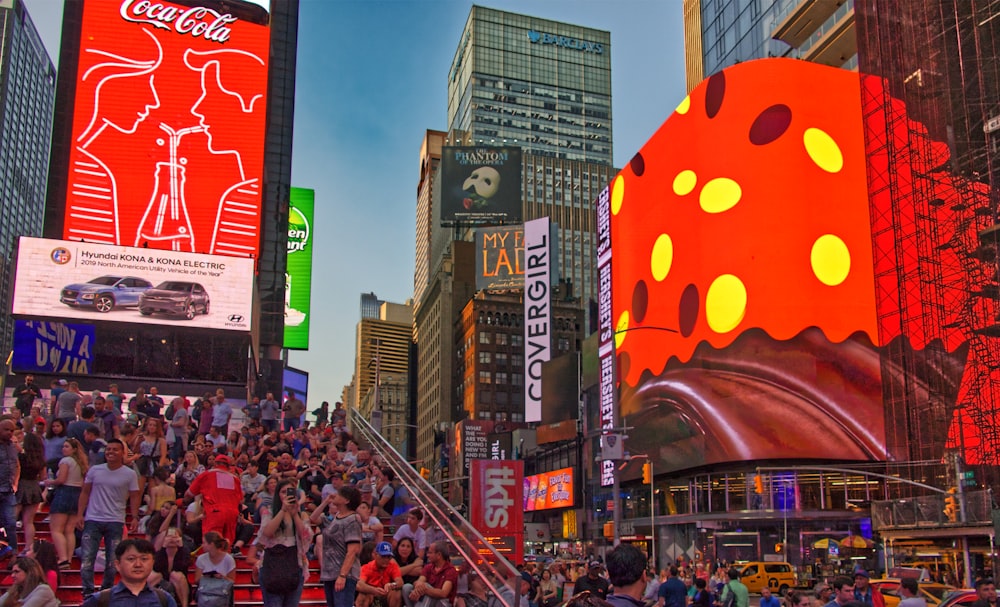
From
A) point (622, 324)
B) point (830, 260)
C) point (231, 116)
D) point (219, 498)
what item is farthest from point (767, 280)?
point (219, 498)

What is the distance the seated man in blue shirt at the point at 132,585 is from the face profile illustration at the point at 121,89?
2111 inches

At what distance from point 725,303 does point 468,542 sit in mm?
46791

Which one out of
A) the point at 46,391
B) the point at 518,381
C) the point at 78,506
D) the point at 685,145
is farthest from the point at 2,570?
the point at 518,381

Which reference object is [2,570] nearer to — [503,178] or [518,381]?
[503,178]

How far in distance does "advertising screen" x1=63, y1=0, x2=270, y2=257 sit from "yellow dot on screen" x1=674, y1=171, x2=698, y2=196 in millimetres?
25471

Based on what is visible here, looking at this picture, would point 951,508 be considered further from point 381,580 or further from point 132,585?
point 132,585

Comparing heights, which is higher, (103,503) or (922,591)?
(103,503)

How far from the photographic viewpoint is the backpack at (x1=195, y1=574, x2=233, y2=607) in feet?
30.6

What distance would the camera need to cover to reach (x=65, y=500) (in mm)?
12406

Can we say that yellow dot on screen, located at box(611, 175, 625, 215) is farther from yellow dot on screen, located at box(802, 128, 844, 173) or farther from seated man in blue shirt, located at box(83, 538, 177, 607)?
seated man in blue shirt, located at box(83, 538, 177, 607)

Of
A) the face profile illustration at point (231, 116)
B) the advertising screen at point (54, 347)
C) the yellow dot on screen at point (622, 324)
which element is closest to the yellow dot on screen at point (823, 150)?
the yellow dot on screen at point (622, 324)

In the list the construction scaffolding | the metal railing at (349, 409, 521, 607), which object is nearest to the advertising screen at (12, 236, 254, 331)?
the metal railing at (349, 409, 521, 607)

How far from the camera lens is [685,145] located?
62.8m

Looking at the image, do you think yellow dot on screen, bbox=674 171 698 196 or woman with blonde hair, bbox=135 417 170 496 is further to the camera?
yellow dot on screen, bbox=674 171 698 196
